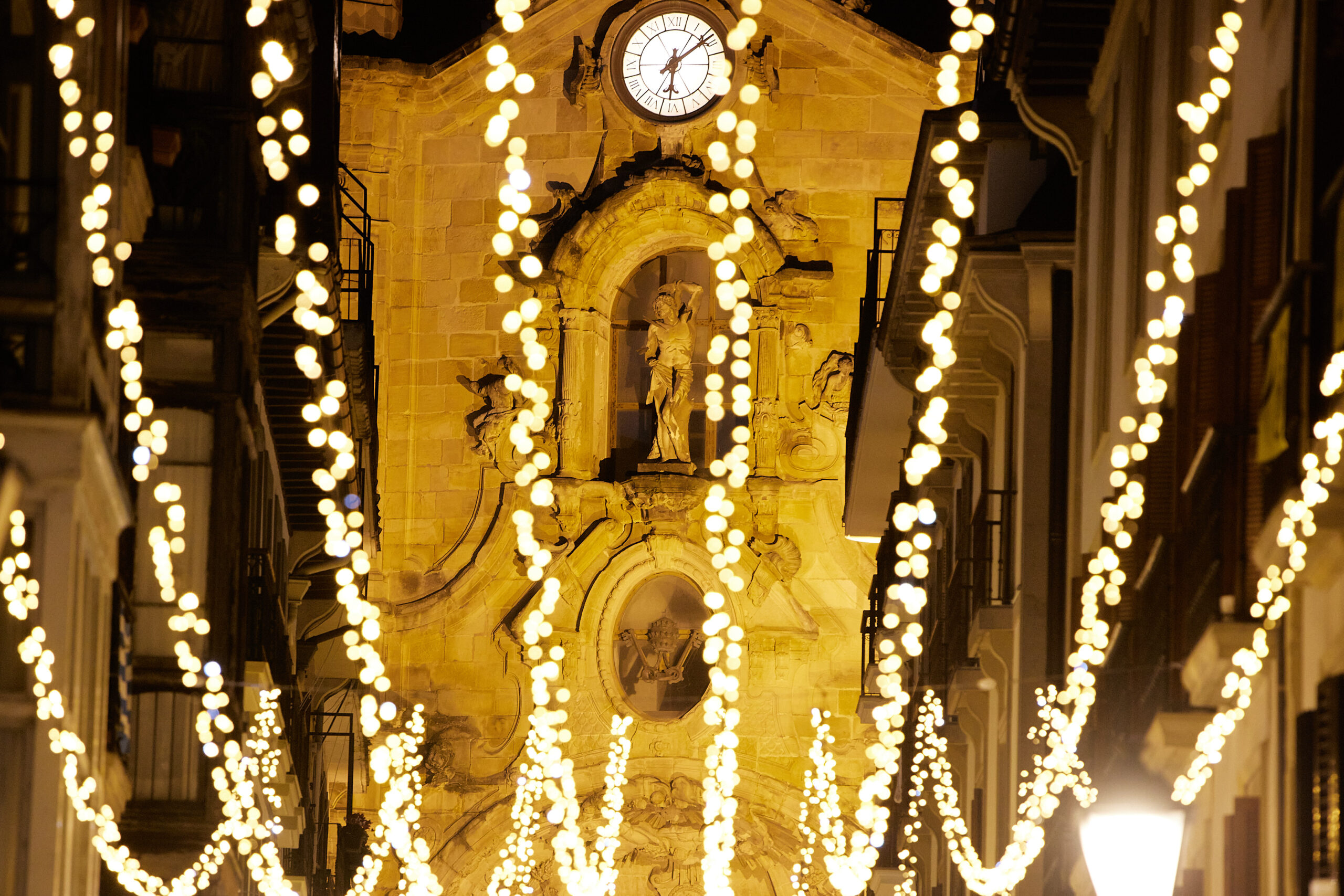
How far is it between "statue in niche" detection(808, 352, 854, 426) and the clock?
10.2 ft

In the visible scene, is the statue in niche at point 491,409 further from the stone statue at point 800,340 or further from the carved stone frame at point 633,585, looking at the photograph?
the stone statue at point 800,340

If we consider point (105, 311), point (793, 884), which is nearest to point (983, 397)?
point (105, 311)

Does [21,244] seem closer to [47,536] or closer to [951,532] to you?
[47,536]

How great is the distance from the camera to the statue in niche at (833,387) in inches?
1065

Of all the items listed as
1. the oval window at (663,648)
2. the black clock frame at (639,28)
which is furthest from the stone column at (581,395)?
the black clock frame at (639,28)

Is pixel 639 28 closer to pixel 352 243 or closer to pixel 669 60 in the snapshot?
pixel 669 60

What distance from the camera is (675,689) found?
2695cm

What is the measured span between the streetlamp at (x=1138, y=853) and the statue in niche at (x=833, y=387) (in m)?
19.3

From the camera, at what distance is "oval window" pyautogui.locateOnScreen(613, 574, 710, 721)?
26875 millimetres

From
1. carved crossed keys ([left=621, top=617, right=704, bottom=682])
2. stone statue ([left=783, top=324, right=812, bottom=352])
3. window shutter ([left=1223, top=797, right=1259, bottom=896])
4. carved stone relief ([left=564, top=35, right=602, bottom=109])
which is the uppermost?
carved stone relief ([left=564, top=35, right=602, bottom=109])

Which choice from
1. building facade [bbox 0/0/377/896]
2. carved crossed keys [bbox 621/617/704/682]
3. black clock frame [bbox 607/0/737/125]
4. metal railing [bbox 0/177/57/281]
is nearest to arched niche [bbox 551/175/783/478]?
black clock frame [bbox 607/0/737/125]

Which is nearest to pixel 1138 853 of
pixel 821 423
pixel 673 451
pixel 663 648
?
pixel 663 648

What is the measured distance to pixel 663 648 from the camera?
26906mm

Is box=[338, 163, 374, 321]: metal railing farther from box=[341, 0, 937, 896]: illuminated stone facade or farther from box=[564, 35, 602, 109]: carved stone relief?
box=[564, 35, 602, 109]: carved stone relief
